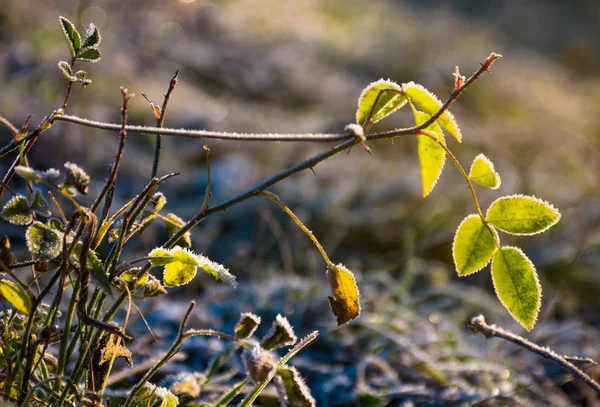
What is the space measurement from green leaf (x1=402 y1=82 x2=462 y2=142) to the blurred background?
0.75 meters

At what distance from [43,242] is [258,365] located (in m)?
Result: 0.31

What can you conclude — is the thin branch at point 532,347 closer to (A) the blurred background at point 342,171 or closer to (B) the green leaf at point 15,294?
(A) the blurred background at point 342,171

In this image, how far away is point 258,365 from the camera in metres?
0.79

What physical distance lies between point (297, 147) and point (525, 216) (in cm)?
275

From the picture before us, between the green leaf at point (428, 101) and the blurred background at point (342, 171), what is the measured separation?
0.75 metres

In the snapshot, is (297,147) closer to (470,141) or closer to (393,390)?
(470,141)

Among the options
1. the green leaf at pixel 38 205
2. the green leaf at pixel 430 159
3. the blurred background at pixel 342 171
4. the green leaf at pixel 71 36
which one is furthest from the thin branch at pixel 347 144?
the blurred background at pixel 342 171

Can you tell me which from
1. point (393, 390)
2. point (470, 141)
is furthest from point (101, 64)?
point (393, 390)

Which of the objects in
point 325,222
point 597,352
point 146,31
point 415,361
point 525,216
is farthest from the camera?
point 146,31

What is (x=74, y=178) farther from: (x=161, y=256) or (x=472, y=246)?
(x=472, y=246)

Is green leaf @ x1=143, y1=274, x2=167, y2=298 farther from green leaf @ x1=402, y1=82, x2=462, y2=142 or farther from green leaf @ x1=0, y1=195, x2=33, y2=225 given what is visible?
green leaf @ x1=402, y1=82, x2=462, y2=142

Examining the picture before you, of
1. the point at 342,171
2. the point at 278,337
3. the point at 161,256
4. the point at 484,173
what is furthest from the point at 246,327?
the point at 342,171

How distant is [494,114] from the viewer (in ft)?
17.8

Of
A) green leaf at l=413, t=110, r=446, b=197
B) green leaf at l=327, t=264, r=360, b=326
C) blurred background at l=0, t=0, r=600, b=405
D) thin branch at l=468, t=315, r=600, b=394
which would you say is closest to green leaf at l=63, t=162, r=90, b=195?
green leaf at l=327, t=264, r=360, b=326
